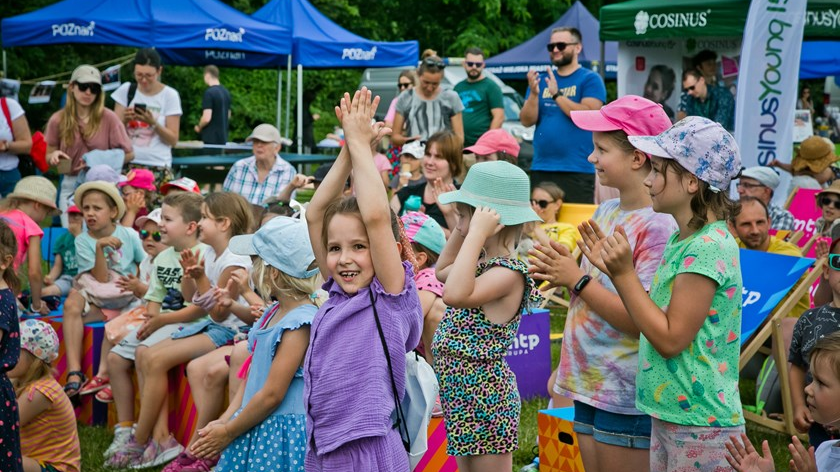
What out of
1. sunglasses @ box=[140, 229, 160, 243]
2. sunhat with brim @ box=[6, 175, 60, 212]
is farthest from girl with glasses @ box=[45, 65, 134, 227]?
sunglasses @ box=[140, 229, 160, 243]

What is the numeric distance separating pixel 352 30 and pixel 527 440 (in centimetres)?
2371

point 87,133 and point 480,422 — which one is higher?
point 87,133

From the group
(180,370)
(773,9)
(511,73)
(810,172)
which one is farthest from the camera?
(511,73)

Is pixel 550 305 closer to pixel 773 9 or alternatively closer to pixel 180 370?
pixel 773 9

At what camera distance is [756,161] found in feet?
27.8

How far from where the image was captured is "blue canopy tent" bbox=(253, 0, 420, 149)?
15711 millimetres

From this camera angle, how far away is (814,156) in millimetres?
9961

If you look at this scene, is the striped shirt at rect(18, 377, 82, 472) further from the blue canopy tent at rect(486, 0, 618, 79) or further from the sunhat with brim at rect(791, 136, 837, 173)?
the blue canopy tent at rect(486, 0, 618, 79)

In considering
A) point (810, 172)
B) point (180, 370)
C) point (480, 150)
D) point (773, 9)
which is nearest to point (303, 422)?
point (180, 370)

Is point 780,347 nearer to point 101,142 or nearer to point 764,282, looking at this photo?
point 764,282

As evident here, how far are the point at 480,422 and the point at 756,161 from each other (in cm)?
569

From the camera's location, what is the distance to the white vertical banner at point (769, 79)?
8328 mm

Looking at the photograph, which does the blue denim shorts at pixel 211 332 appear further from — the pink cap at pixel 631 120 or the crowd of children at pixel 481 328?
the pink cap at pixel 631 120

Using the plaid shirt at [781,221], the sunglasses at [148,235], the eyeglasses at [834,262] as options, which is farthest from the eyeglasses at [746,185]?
the sunglasses at [148,235]
